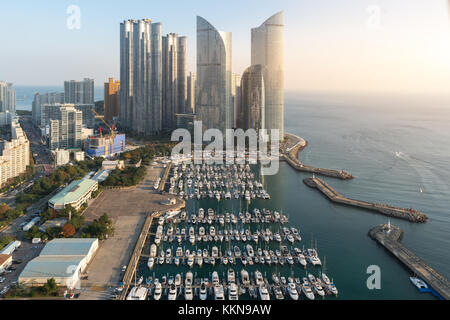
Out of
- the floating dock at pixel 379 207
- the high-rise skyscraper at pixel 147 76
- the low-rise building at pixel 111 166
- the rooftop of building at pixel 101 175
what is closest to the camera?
the floating dock at pixel 379 207

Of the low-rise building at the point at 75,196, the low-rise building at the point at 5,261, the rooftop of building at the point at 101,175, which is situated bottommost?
the low-rise building at the point at 5,261

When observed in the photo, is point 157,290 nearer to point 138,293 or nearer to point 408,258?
point 138,293

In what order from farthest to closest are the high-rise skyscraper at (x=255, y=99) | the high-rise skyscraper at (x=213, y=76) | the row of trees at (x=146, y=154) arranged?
the high-rise skyscraper at (x=255, y=99) < the high-rise skyscraper at (x=213, y=76) < the row of trees at (x=146, y=154)

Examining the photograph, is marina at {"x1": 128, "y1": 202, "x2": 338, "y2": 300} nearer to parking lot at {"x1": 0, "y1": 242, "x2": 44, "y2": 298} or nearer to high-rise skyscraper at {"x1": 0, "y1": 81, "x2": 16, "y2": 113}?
parking lot at {"x1": 0, "y1": 242, "x2": 44, "y2": 298}

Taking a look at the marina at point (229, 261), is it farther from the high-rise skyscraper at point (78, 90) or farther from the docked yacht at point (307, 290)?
the high-rise skyscraper at point (78, 90)

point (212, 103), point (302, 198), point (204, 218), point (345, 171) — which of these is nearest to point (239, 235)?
point (204, 218)

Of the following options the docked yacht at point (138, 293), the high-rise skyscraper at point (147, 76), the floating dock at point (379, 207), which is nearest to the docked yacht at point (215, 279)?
the docked yacht at point (138, 293)

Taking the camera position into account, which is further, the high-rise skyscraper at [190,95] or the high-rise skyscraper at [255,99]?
the high-rise skyscraper at [190,95]
